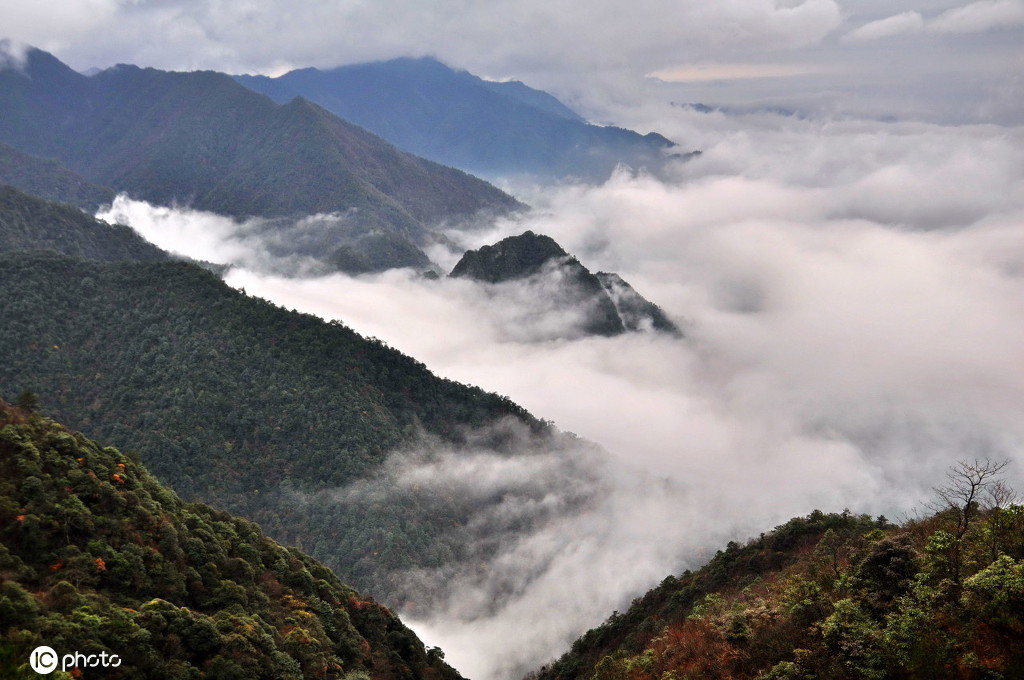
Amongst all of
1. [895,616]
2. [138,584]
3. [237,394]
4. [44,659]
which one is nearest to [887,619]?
[895,616]

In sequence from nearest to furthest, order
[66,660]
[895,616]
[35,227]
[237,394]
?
[895,616], [66,660], [237,394], [35,227]

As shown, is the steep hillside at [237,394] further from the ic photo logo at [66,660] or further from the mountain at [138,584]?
the ic photo logo at [66,660]

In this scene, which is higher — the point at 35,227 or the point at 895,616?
the point at 35,227

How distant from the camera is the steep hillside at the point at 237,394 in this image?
98625mm

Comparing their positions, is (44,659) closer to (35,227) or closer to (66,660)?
(66,660)

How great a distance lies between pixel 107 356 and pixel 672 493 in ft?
396

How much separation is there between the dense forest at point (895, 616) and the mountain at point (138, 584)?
19436mm

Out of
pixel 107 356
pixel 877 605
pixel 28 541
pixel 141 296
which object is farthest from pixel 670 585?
pixel 141 296

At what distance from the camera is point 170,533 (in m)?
38.2

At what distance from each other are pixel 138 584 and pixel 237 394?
8296 centimetres

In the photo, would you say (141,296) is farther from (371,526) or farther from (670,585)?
(670,585)

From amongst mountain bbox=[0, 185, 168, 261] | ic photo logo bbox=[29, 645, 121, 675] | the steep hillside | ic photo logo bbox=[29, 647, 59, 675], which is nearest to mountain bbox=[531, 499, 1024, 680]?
ic photo logo bbox=[29, 645, 121, 675]

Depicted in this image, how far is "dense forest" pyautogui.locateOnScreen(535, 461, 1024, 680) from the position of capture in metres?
18.8

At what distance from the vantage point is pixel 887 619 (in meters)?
21.9
